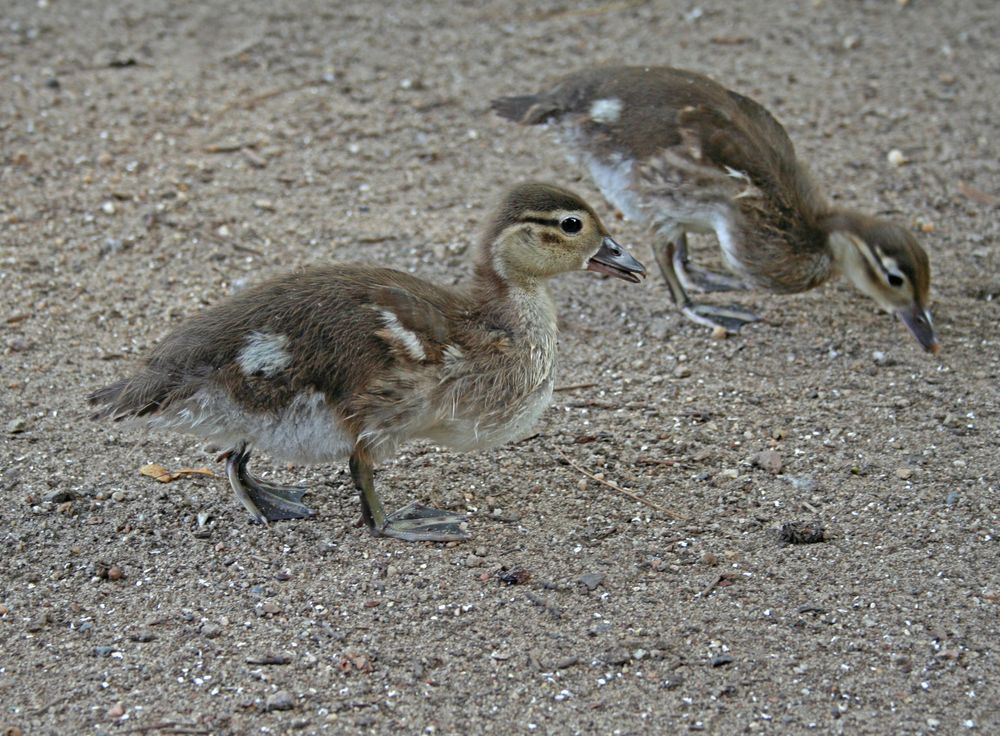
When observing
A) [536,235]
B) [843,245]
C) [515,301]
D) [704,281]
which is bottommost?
[704,281]

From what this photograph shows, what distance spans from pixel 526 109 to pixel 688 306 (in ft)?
4.58

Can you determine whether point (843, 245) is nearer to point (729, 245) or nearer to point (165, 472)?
point (729, 245)

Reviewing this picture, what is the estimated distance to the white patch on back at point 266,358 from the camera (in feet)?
14.1

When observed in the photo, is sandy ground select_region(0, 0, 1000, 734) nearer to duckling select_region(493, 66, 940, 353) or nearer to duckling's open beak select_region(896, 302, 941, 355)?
duckling's open beak select_region(896, 302, 941, 355)

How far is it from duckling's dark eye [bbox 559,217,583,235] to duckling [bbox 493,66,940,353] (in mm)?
1495

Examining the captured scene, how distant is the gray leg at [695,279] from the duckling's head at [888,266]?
640mm

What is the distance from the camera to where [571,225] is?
4.82 metres

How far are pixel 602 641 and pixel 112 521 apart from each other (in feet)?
6.40

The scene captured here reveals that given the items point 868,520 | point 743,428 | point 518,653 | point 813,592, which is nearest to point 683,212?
point 743,428

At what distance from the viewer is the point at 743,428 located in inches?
213

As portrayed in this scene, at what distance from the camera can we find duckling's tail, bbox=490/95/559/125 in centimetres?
665

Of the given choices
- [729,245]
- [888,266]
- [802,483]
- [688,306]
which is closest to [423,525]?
[802,483]

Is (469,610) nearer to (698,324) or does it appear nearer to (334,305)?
(334,305)

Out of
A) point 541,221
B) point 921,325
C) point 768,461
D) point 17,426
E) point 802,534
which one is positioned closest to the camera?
point 802,534
